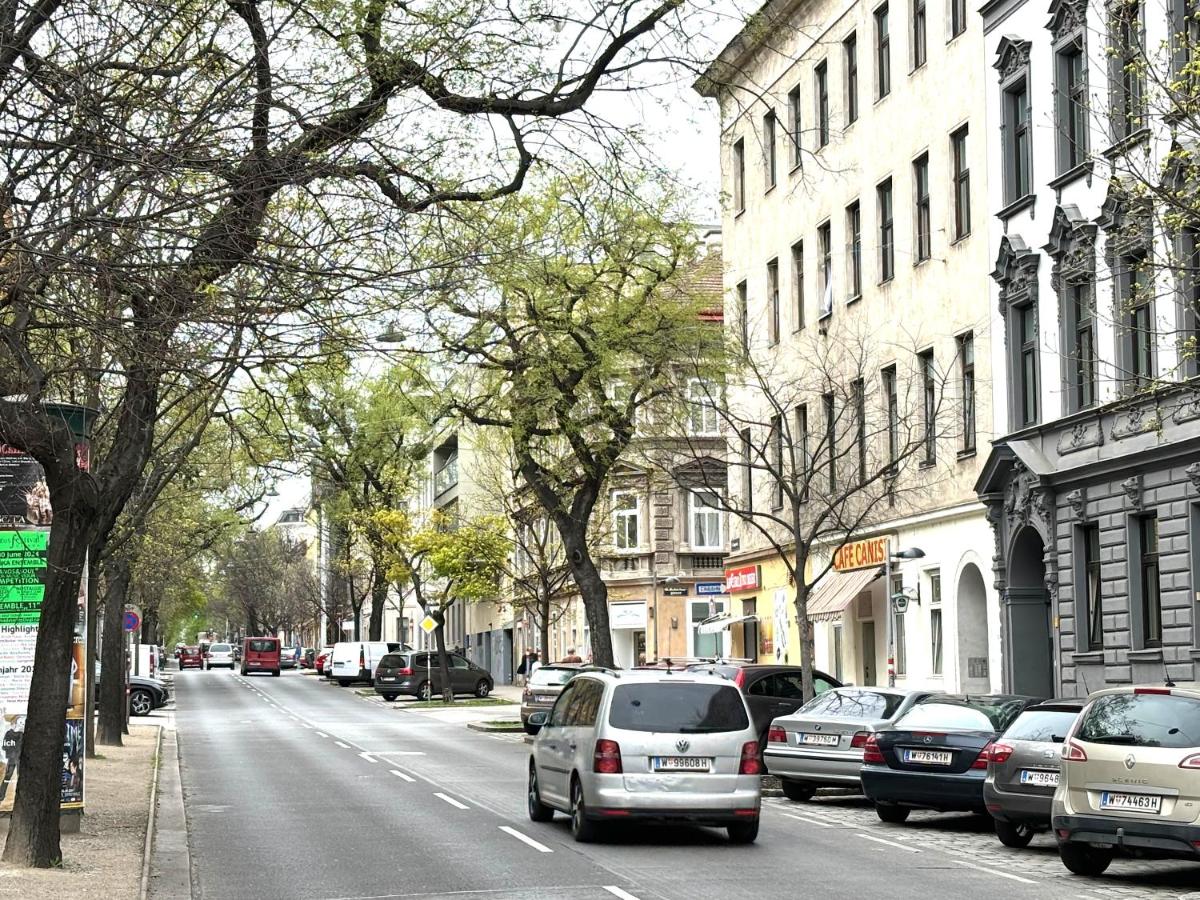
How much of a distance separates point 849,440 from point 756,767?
22429 millimetres

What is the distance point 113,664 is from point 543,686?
11452 millimetres

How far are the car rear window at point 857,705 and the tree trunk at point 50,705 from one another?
10.5 m

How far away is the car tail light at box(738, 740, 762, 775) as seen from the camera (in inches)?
701

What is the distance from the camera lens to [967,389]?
34.9 meters

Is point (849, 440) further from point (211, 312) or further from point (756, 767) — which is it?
point (211, 312)

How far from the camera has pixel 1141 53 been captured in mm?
15797

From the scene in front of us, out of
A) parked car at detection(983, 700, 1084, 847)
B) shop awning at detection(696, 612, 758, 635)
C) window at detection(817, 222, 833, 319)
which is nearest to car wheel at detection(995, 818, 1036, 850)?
parked car at detection(983, 700, 1084, 847)

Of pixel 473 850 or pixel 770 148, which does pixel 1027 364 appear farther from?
pixel 473 850

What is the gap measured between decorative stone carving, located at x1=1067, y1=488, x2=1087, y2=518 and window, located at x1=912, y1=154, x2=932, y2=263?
844 centimetres

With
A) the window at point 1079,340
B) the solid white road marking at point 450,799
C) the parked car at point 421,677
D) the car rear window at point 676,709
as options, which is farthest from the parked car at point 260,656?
the car rear window at point 676,709

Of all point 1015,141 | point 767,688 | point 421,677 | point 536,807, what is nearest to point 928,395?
point 1015,141

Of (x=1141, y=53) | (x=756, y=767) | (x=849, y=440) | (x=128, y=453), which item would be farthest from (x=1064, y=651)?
(x=128, y=453)

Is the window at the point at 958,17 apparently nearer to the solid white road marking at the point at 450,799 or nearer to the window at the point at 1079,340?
the window at the point at 1079,340

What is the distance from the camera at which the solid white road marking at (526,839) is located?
17.1m
